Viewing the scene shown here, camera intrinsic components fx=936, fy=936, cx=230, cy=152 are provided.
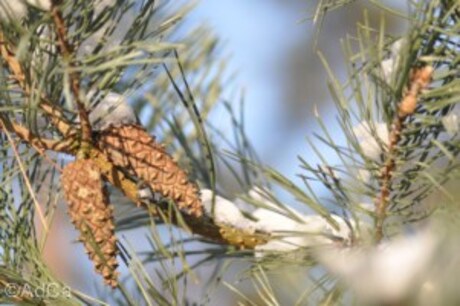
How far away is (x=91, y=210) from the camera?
602 millimetres

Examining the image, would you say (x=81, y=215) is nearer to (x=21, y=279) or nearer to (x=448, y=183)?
(x=21, y=279)

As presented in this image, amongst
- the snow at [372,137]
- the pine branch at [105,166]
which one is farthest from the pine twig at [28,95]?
the snow at [372,137]

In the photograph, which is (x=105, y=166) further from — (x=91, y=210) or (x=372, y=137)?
(x=372, y=137)

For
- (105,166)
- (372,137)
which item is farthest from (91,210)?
(372,137)

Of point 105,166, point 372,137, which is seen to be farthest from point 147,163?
point 372,137

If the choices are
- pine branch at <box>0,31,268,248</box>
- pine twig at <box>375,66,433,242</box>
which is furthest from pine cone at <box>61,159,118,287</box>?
pine twig at <box>375,66,433,242</box>

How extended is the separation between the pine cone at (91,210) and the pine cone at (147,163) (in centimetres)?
2

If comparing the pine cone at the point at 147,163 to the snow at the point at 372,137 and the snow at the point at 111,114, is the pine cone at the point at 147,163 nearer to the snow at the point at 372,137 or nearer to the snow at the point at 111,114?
the snow at the point at 111,114

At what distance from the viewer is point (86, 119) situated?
1.95 feet

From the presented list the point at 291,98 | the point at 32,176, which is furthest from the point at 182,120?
the point at 291,98

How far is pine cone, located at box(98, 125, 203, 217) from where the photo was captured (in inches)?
24.3

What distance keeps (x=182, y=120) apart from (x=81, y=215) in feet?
0.79

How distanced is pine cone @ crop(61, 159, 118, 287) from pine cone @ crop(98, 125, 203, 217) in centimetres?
2

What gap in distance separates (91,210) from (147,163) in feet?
0.16
